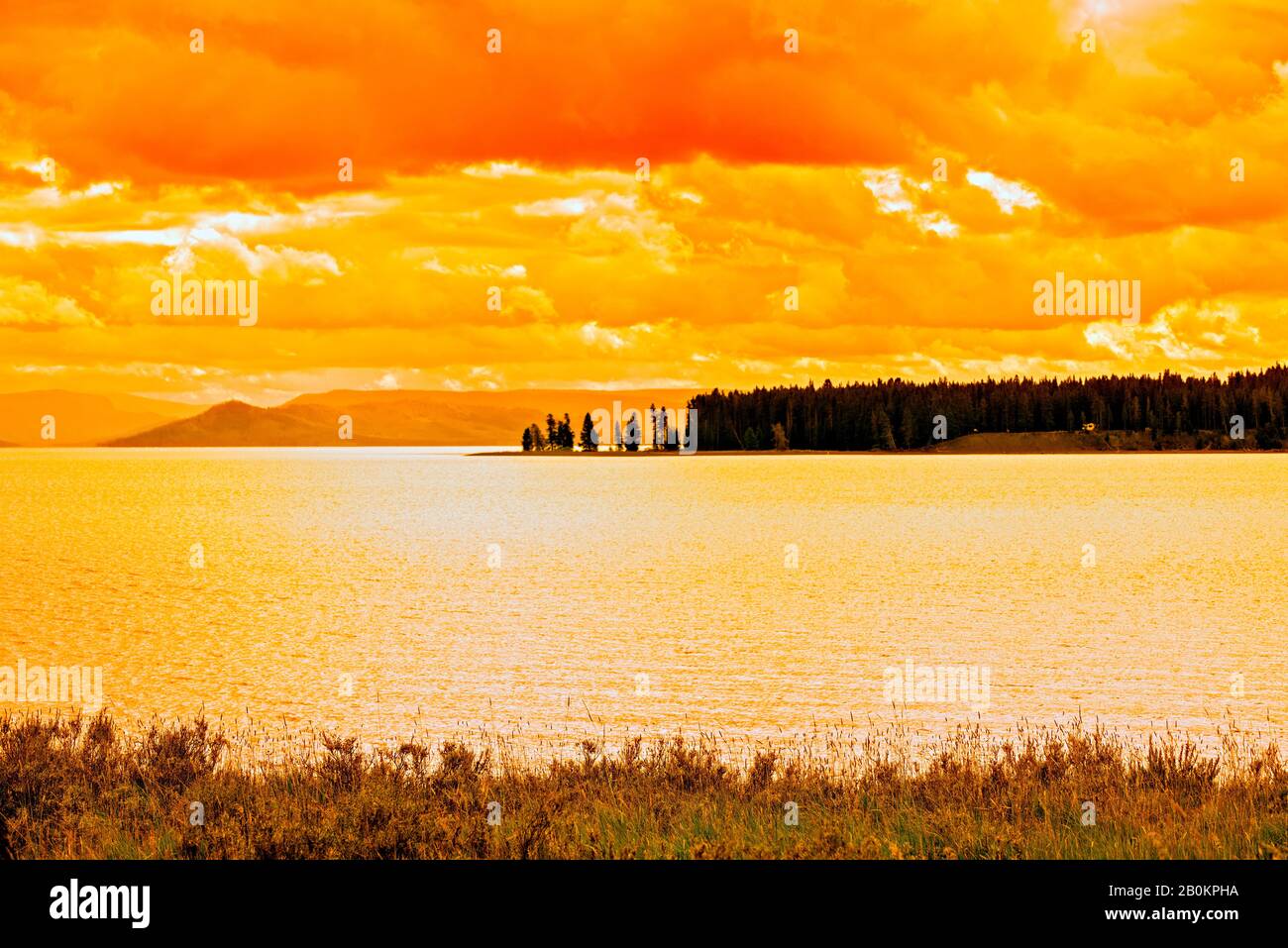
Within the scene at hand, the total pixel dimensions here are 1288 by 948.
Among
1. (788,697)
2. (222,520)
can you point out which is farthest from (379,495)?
(788,697)

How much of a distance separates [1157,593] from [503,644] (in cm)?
3209

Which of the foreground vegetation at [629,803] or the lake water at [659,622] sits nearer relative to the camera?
the foreground vegetation at [629,803]

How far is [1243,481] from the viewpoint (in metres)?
193

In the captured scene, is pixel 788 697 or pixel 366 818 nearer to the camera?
pixel 366 818

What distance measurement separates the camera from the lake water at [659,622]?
29031 mm

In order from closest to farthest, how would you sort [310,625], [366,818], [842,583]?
[366,818], [310,625], [842,583]

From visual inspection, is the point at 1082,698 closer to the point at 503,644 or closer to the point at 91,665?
the point at 503,644

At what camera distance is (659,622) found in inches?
1786

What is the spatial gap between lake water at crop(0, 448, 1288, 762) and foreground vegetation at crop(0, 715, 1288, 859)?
5.73 metres

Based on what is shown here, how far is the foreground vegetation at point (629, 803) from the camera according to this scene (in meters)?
13.8

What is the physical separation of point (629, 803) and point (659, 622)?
2889cm

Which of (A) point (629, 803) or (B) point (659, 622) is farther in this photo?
(B) point (659, 622)

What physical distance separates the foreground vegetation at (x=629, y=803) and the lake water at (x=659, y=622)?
5.73m

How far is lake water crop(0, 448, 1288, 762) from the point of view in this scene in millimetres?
29031
